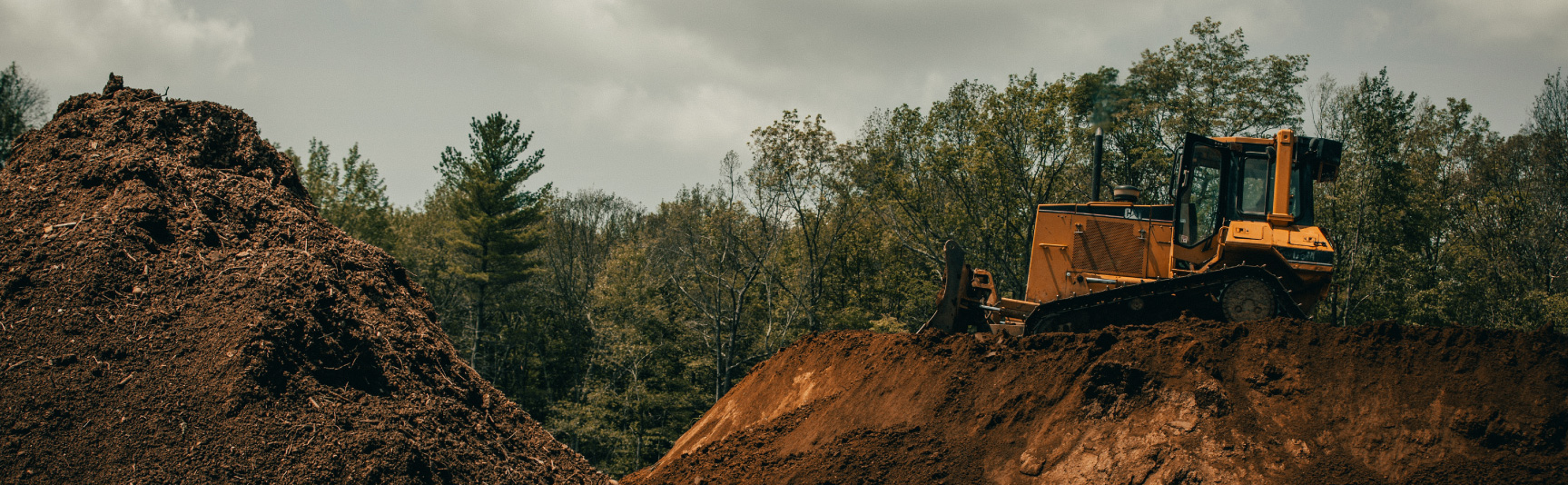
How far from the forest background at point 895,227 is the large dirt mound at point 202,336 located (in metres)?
22.0

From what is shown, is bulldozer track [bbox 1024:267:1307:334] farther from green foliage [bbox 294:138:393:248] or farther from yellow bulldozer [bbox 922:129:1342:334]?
green foliage [bbox 294:138:393:248]

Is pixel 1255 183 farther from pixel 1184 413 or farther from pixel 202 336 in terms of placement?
pixel 202 336

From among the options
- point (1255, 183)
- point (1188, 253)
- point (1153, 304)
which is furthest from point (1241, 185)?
point (1153, 304)

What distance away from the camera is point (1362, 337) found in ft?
20.8

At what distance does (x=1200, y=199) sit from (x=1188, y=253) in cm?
58

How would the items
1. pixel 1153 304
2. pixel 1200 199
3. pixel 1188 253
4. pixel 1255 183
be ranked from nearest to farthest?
pixel 1255 183, pixel 1153 304, pixel 1200 199, pixel 1188 253

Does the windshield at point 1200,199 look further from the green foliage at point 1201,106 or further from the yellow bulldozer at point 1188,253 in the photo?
the green foliage at point 1201,106

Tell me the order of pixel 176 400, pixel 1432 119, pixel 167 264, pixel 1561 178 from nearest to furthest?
1. pixel 176 400
2. pixel 167 264
3. pixel 1561 178
4. pixel 1432 119

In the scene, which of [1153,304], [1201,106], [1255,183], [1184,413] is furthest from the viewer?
[1201,106]

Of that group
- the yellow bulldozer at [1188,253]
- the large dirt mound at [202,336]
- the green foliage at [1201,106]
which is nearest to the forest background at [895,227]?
the green foliage at [1201,106]

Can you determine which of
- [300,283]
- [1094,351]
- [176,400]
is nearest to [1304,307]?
[1094,351]

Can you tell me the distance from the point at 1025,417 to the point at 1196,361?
136 centimetres

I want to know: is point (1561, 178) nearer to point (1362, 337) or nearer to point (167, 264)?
point (1362, 337)

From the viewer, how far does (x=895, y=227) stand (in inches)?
1182
